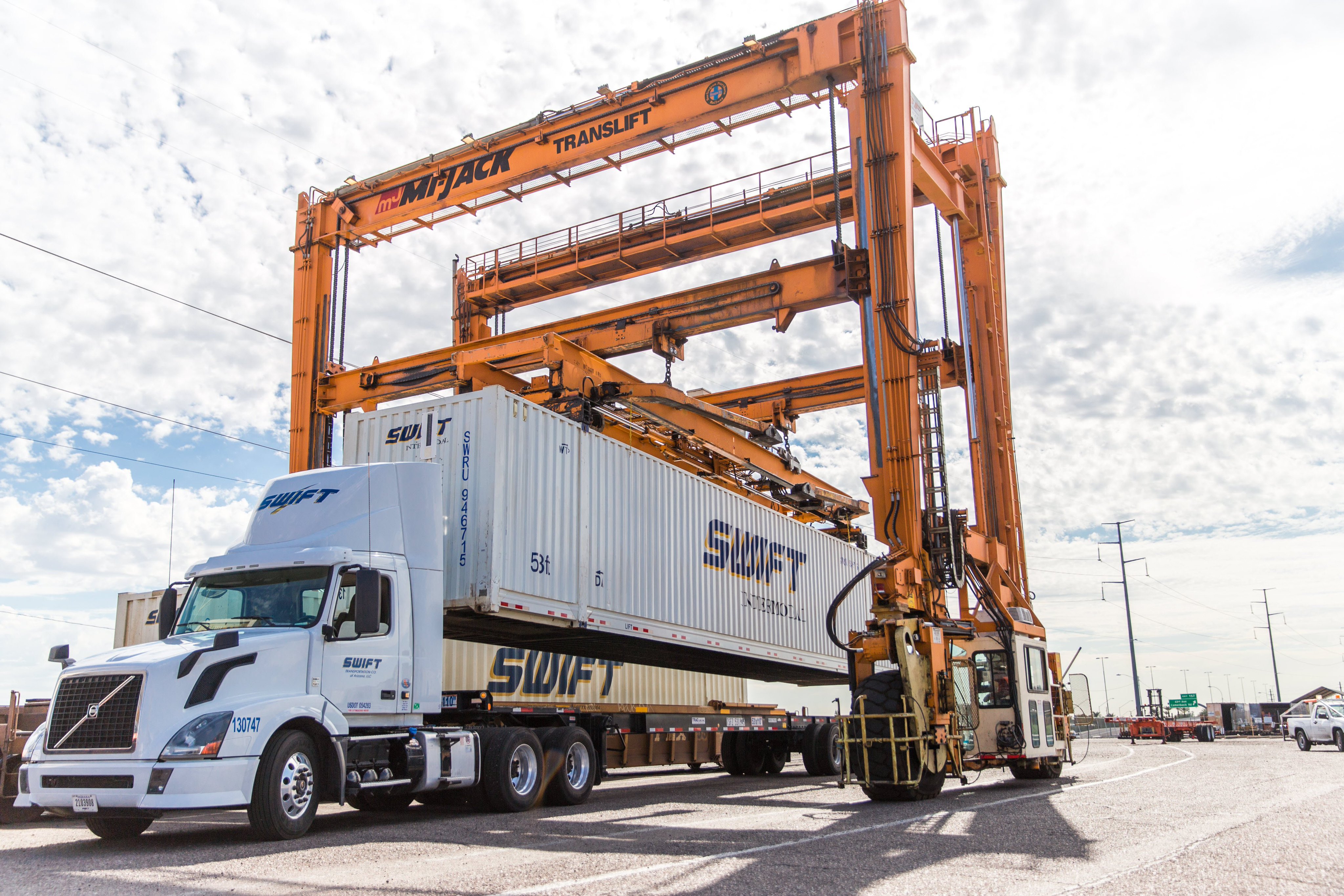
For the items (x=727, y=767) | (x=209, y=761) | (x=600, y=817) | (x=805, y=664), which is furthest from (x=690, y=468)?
(x=209, y=761)

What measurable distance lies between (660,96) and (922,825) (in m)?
11.7

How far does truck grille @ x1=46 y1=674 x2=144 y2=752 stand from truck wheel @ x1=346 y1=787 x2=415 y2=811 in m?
1.99

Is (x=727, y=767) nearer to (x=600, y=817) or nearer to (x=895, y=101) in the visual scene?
(x=600, y=817)

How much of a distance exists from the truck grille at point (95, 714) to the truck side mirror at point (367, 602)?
1787mm

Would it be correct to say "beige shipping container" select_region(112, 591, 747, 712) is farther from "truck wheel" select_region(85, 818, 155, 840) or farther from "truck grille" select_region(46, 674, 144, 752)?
"truck grille" select_region(46, 674, 144, 752)

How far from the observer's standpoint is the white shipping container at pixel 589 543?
10.9 metres

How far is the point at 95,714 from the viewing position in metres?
8.19

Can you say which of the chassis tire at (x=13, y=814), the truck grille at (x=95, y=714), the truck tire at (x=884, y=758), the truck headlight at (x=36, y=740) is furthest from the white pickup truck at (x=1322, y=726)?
the truck headlight at (x=36, y=740)

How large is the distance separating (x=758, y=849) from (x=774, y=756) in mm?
11786

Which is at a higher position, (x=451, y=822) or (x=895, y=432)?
(x=895, y=432)

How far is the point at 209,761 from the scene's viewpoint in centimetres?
787

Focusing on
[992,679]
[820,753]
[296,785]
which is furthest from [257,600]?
[820,753]

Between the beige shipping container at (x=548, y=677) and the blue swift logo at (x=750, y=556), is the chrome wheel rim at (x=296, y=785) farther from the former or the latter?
the blue swift logo at (x=750, y=556)

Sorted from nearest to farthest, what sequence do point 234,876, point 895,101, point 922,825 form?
point 234,876 → point 922,825 → point 895,101
